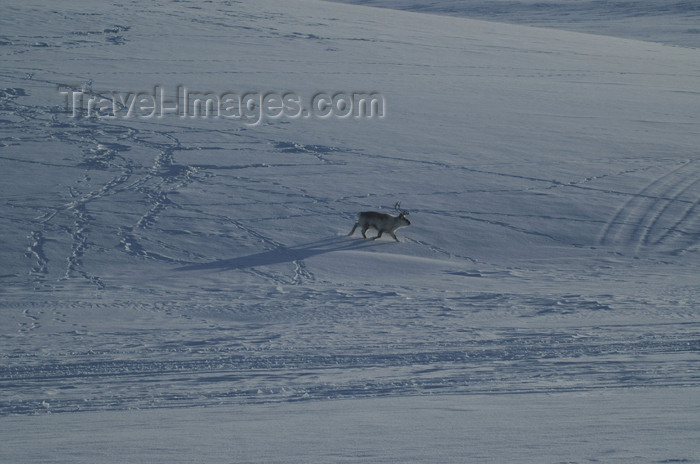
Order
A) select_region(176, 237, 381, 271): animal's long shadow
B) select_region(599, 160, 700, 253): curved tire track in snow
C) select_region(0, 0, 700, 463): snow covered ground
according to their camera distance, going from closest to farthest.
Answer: select_region(0, 0, 700, 463): snow covered ground, select_region(176, 237, 381, 271): animal's long shadow, select_region(599, 160, 700, 253): curved tire track in snow

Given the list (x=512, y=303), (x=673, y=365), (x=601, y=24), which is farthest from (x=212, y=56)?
(x=601, y=24)

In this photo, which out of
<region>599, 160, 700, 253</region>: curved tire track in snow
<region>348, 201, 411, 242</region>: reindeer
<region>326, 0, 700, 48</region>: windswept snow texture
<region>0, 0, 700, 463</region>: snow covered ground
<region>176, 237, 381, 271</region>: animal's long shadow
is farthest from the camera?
<region>326, 0, 700, 48</region>: windswept snow texture

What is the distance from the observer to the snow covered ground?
13.8 feet

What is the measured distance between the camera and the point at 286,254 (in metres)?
8.55

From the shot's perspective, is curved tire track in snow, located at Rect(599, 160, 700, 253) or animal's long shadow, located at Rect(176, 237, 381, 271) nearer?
animal's long shadow, located at Rect(176, 237, 381, 271)

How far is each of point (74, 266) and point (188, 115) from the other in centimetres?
656

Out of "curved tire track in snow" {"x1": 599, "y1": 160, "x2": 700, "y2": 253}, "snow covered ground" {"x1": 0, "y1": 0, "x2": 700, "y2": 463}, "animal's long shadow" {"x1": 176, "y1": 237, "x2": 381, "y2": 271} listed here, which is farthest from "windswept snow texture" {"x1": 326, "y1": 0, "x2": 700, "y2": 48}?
"animal's long shadow" {"x1": 176, "y1": 237, "x2": 381, "y2": 271}

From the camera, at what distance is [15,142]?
466 inches

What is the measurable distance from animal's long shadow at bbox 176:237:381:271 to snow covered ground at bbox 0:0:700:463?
4 centimetres

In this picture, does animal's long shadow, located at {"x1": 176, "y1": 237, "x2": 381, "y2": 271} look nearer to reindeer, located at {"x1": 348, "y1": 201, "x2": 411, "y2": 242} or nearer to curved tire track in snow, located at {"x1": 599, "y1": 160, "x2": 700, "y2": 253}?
reindeer, located at {"x1": 348, "y1": 201, "x2": 411, "y2": 242}

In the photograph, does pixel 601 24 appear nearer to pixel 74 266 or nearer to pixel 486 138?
pixel 486 138

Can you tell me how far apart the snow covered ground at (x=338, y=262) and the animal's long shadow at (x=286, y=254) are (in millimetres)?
41

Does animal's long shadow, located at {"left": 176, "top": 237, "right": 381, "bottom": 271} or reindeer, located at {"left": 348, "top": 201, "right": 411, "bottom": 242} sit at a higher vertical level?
reindeer, located at {"left": 348, "top": 201, "right": 411, "bottom": 242}

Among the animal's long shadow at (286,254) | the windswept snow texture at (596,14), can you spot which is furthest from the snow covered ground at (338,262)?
the windswept snow texture at (596,14)
